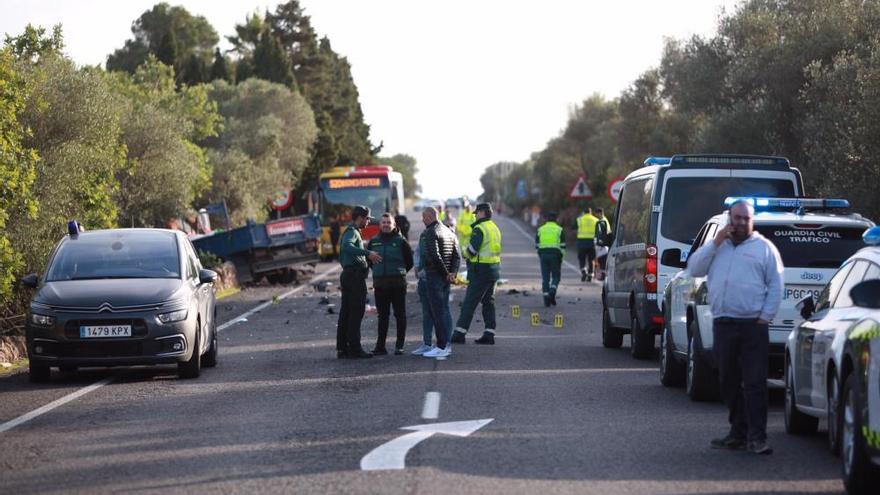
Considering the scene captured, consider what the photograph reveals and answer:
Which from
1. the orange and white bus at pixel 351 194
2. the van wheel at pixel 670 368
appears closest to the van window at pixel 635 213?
the van wheel at pixel 670 368

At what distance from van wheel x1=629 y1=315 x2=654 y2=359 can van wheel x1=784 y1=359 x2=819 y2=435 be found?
640cm

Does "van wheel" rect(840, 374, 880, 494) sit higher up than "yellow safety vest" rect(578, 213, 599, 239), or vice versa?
"yellow safety vest" rect(578, 213, 599, 239)

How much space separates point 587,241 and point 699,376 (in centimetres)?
2284

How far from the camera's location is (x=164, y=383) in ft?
51.1

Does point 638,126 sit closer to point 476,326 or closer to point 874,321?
point 476,326

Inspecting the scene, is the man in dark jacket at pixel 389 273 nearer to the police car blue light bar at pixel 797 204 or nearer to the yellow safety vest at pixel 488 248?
the yellow safety vest at pixel 488 248

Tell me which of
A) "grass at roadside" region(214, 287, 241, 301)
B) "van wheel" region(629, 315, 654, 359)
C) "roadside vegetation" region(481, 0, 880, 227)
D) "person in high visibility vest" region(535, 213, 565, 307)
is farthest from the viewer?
"grass at roadside" region(214, 287, 241, 301)

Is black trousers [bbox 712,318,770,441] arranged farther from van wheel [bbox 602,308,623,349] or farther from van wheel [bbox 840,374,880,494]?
van wheel [bbox 602,308,623,349]

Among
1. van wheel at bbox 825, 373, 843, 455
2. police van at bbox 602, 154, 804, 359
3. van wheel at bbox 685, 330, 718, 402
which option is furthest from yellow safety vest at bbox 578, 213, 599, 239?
van wheel at bbox 825, 373, 843, 455

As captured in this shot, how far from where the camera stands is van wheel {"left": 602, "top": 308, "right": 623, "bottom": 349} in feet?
65.1

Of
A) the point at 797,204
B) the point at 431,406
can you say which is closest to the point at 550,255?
the point at 797,204

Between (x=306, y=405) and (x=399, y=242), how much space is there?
567 centimetres

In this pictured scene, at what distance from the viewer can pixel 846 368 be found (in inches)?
366

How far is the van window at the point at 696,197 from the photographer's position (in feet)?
55.8
